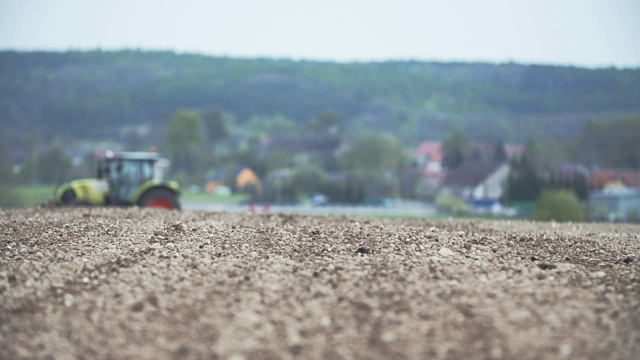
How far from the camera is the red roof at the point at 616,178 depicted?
69.8 metres

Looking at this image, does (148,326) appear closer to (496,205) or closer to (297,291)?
(297,291)

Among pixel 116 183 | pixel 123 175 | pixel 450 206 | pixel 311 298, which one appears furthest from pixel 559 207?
pixel 311 298

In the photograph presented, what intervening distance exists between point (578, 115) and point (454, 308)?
102850 mm

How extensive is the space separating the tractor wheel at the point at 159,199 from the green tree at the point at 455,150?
203 ft

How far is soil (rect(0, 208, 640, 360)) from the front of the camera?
6789 millimetres

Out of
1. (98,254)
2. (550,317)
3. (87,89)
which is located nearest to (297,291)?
(550,317)

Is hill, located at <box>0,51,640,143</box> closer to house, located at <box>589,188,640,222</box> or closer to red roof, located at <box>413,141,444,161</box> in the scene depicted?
red roof, located at <box>413,141,444,161</box>

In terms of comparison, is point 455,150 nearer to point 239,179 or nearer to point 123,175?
point 239,179

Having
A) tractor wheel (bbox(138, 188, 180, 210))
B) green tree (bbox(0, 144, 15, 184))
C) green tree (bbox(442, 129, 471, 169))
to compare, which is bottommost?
tractor wheel (bbox(138, 188, 180, 210))

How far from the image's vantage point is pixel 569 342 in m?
6.81

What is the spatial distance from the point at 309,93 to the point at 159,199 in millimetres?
112630

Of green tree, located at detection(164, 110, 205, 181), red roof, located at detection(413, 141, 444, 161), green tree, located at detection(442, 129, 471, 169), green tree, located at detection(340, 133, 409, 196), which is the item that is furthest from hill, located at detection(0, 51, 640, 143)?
green tree, located at detection(340, 133, 409, 196)

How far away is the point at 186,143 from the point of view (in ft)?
322

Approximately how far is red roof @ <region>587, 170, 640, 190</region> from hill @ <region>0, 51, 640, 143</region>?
21.5 metres
